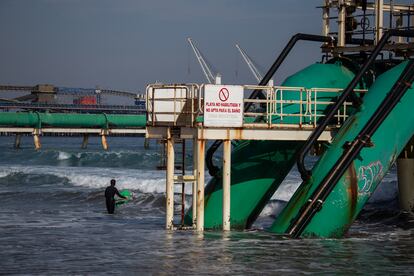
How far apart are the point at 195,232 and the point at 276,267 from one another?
18.7ft

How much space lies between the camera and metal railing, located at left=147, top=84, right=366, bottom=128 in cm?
2723

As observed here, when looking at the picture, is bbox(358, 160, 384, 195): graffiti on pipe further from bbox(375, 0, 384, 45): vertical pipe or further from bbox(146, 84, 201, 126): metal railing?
bbox(375, 0, 384, 45): vertical pipe

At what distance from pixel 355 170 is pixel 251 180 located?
144 inches

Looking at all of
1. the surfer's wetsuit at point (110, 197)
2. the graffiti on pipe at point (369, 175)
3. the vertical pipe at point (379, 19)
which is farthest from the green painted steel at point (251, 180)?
the surfer's wetsuit at point (110, 197)

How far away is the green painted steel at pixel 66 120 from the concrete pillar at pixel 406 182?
84392 millimetres

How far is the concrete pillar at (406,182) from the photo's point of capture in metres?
33.8

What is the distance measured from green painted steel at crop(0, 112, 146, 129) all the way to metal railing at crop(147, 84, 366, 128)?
3478 inches

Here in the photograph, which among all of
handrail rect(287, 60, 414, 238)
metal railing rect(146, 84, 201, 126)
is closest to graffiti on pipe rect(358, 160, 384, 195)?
handrail rect(287, 60, 414, 238)

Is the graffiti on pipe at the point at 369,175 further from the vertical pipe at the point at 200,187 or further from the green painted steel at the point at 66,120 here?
the green painted steel at the point at 66,120

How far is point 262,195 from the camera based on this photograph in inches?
1137

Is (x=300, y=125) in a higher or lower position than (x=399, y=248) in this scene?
higher

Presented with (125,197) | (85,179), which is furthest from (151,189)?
(125,197)

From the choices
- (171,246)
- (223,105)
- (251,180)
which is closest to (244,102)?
(223,105)

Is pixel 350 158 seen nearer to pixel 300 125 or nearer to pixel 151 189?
pixel 300 125
